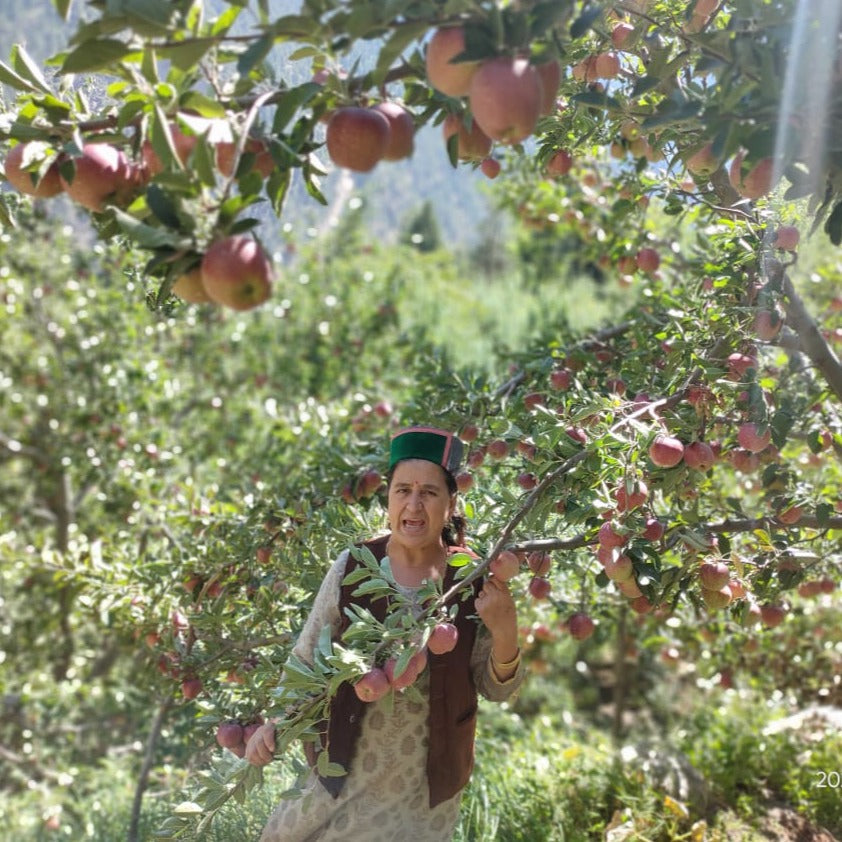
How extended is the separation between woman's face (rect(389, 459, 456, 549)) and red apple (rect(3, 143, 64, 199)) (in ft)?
2.94

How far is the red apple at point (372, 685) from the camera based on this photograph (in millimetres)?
1592

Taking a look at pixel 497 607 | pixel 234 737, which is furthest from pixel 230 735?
pixel 497 607

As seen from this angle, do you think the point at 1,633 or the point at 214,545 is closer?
the point at 214,545

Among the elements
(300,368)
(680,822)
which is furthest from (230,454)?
(680,822)

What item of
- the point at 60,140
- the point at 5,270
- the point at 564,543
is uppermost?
the point at 5,270

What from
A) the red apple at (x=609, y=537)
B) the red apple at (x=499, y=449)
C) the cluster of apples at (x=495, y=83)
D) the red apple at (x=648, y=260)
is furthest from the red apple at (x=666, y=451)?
the red apple at (x=648, y=260)

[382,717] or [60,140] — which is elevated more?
[60,140]

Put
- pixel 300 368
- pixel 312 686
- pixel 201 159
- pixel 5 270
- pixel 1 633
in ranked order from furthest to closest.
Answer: pixel 300 368 < pixel 5 270 < pixel 1 633 < pixel 312 686 < pixel 201 159

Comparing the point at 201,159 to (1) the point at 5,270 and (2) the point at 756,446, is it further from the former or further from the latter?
(1) the point at 5,270

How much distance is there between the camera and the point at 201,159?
113 centimetres

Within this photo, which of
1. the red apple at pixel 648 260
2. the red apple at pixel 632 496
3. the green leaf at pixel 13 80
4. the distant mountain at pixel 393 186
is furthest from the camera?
the distant mountain at pixel 393 186

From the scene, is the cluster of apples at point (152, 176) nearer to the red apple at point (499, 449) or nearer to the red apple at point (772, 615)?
the red apple at point (499, 449)

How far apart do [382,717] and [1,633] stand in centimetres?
333

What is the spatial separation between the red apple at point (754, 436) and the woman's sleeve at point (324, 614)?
85cm
